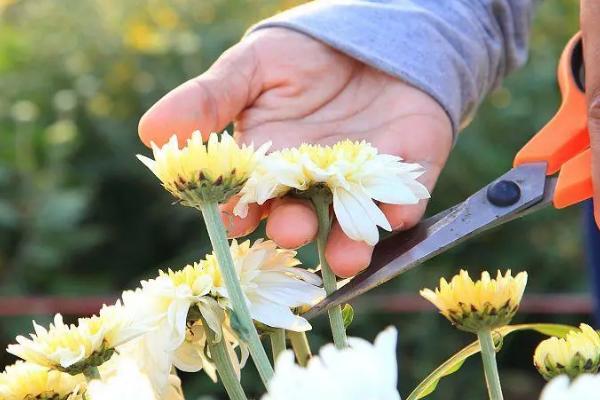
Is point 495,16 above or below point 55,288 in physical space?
below

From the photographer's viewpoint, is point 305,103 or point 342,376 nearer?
point 342,376

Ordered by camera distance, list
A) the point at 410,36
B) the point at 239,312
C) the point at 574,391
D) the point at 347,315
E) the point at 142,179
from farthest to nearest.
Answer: the point at 142,179 < the point at 410,36 < the point at 347,315 < the point at 239,312 < the point at 574,391

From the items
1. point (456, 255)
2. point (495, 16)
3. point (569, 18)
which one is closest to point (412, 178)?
point (495, 16)

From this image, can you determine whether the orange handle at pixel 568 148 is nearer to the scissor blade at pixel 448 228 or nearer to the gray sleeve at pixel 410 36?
the scissor blade at pixel 448 228

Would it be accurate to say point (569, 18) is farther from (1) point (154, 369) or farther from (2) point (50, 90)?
(1) point (154, 369)

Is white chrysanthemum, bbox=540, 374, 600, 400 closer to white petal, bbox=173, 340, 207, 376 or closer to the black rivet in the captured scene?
white petal, bbox=173, 340, 207, 376

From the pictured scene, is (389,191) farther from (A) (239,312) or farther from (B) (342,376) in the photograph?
(B) (342,376)

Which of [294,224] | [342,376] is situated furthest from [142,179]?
[342,376]
